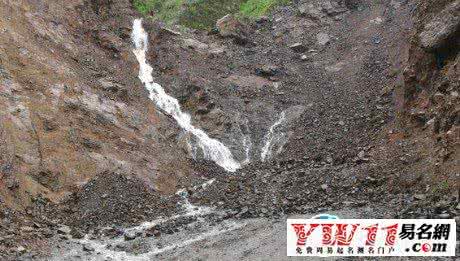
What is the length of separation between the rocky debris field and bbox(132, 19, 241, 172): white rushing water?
0.44 metres

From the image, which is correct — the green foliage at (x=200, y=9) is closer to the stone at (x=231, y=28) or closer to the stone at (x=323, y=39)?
the stone at (x=231, y=28)

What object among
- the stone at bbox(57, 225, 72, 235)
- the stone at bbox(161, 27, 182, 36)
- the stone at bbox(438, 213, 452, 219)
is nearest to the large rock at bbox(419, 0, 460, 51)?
the stone at bbox(438, 213, 452, 219)

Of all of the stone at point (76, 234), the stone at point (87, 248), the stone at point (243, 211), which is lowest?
the stone at point (87, 248)

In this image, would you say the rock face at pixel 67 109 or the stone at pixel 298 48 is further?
the stone at pixel 298 48

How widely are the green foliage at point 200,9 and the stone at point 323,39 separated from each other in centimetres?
524

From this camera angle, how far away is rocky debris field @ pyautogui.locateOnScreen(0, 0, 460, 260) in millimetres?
18453

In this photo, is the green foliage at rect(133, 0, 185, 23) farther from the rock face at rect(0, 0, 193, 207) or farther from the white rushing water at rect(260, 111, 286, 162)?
the white rushing water at rect(260, 111, 286, 162)

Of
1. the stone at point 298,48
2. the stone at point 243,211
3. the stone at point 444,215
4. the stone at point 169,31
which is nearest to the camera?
the stone at point 444,215

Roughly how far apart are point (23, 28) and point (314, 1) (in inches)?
905

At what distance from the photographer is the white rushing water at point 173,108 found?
27.3 metres

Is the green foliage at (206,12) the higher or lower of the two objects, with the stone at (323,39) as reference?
higher

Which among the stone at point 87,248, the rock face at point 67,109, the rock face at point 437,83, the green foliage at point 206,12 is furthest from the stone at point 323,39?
the stone at point 87,248

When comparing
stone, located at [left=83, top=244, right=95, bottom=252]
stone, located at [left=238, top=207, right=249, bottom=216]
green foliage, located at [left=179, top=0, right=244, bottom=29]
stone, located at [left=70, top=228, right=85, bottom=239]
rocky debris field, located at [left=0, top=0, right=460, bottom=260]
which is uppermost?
green foliage, located at [left=179, top=0, right=244, bottom=29]

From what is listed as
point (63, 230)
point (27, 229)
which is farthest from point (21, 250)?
point (63, 230)
